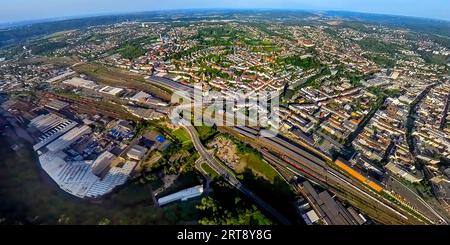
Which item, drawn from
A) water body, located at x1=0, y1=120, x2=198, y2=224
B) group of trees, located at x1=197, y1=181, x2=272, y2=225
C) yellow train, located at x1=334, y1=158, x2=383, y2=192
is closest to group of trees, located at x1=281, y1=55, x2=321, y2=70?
yellow train, located at x1=334, y1=158, x2=383, y2=192

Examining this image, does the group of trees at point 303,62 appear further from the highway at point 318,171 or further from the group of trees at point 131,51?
the group of trees at point 131,51

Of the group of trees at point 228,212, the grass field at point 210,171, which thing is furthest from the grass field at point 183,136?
the group of trees at point 228,212

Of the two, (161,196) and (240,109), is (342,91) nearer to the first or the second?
(240,109)

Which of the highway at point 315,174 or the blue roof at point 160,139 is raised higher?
the blue roof at point 160,139

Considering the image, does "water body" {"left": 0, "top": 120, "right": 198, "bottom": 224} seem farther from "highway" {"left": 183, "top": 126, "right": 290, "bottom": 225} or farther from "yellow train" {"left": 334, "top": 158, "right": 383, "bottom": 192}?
"yellow train" {"left": 334, "top": 158, "right": 383, "bottom": 192}

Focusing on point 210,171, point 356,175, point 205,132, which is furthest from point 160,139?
point 356,175
